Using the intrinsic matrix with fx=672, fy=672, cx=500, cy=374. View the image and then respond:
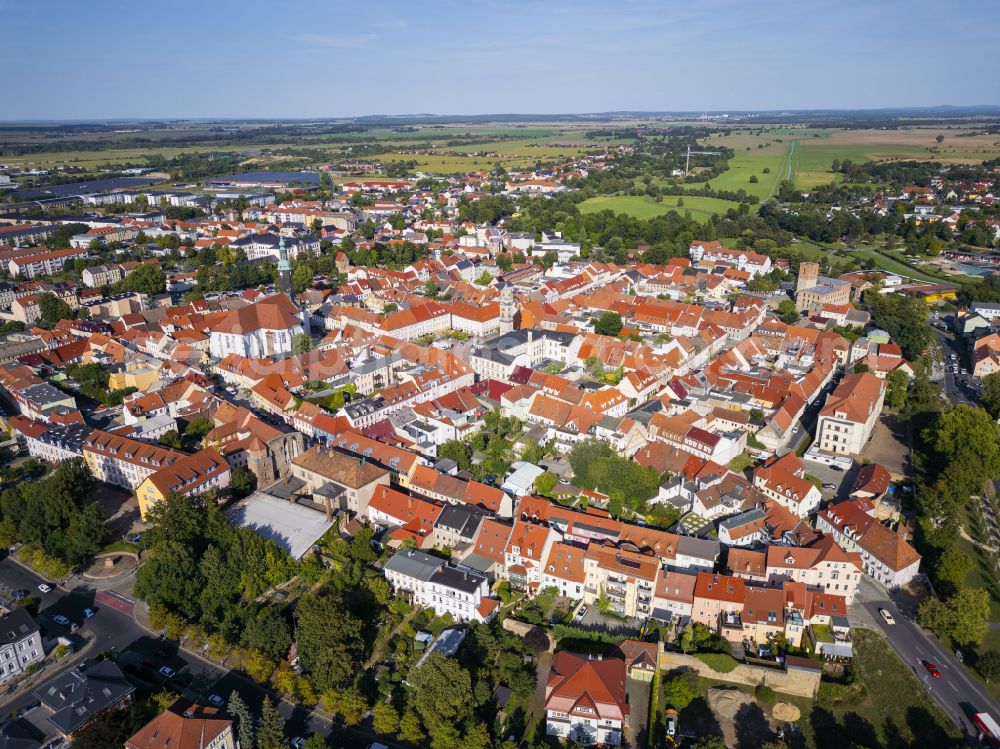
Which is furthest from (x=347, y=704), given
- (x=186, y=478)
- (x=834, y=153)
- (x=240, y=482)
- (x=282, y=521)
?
(x=834, y=153)

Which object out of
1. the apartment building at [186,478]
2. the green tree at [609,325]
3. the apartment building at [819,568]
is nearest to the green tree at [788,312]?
the green tree at [609,325]

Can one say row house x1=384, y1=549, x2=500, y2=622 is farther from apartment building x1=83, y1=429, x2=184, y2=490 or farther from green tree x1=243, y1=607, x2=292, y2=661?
apartment building x1=83, y1=429, x2=184, y2=490

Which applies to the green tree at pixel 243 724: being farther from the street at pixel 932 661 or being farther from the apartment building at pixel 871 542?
the apartment building at pixel 871 542

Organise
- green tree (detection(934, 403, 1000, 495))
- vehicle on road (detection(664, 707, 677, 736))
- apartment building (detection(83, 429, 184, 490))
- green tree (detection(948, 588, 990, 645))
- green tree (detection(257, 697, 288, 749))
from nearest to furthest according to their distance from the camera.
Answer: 1. green tree (detection(257, 697, 288, 749))
2. vehicle on road (detection(664, 707, 677, 736))
3. green tree (detection(948, 588, 990, 645))
4. apartment building (detection(83, 429, 184, 490))
5. green tree (detection(934, 403, 1000, 495))

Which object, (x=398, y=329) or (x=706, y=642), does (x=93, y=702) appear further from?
(x=398, y=329)

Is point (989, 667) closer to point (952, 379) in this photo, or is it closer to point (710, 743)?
point (710, 743)

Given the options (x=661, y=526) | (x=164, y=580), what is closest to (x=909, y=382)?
(x=661, y=526)

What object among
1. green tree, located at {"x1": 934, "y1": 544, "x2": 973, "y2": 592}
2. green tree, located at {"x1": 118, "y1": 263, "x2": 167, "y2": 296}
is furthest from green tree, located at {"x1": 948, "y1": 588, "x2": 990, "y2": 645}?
green tree, located at {"x1": 118, "y1": 263, "x2": 167, "y2": 296}
